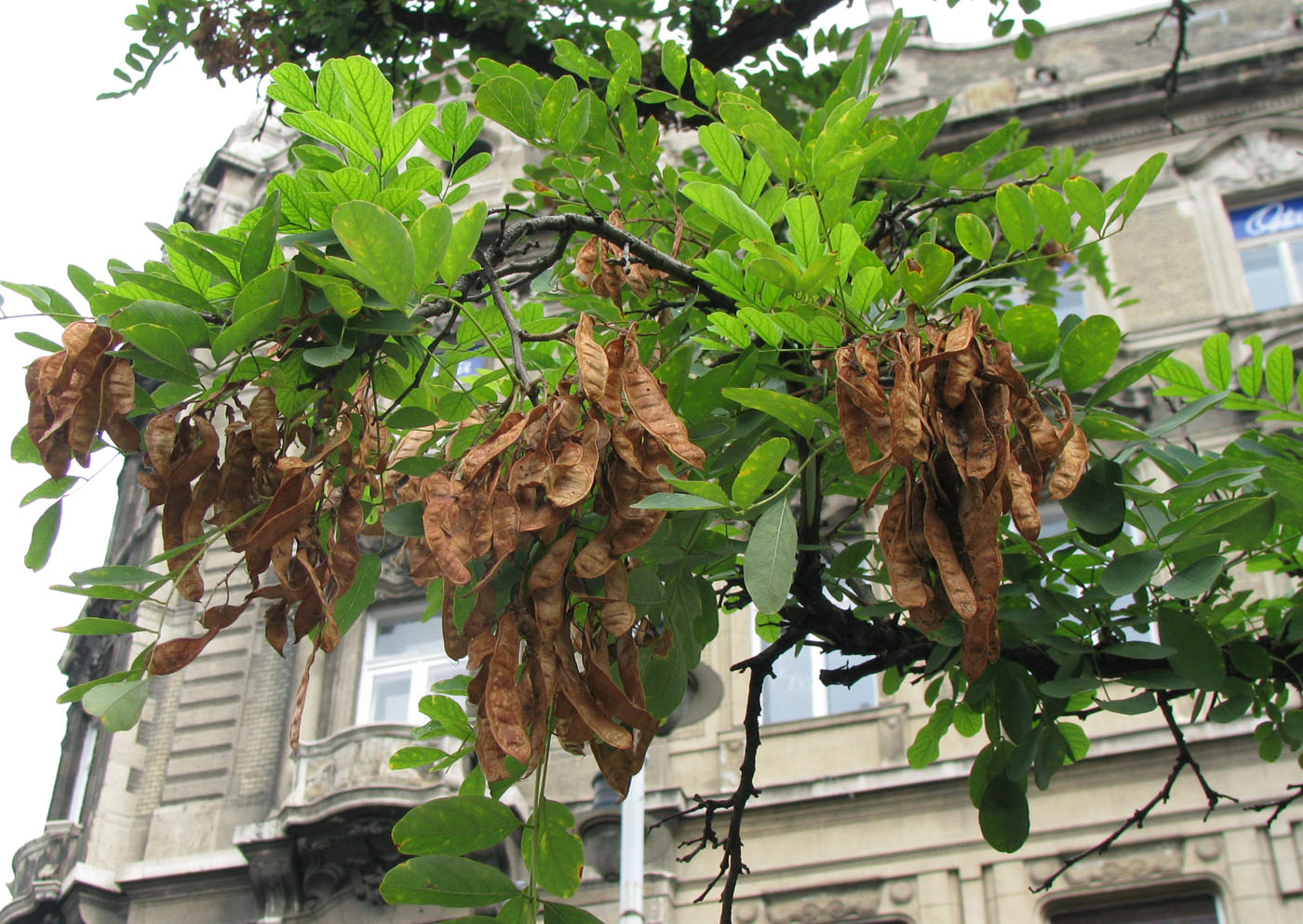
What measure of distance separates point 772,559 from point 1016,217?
1173 millimetres

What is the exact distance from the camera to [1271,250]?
523 inches

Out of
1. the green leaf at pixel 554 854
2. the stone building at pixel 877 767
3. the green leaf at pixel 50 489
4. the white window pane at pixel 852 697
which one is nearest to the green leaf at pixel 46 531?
the green leaf at pixel 50 489

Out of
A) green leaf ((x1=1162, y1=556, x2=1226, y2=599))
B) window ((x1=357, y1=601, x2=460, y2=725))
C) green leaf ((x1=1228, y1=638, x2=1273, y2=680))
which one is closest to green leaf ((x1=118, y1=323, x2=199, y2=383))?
green leaf ((x1=1162, y1=556, x2=1226, y2=599))

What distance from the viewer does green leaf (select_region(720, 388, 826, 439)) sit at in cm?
258

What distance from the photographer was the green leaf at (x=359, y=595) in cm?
296

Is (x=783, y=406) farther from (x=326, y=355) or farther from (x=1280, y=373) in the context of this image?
(x=1280, y=373)

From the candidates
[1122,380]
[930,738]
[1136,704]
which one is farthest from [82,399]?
[930,738]

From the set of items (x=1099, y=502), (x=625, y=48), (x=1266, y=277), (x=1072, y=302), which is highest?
(x=1072, y=302)

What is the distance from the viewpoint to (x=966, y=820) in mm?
10219

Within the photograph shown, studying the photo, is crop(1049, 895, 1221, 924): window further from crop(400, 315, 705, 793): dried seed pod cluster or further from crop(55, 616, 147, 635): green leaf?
crop(55, 616, 147, 635): green leaf

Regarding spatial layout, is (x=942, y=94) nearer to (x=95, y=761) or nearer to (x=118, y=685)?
(x=95, y=761)

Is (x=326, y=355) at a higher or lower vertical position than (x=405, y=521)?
higher

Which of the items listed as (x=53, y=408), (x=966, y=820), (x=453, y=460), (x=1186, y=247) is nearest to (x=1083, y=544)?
(x=453, y=460)

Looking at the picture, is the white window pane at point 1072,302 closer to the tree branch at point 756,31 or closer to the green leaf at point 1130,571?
the tree branch at point 756,31
